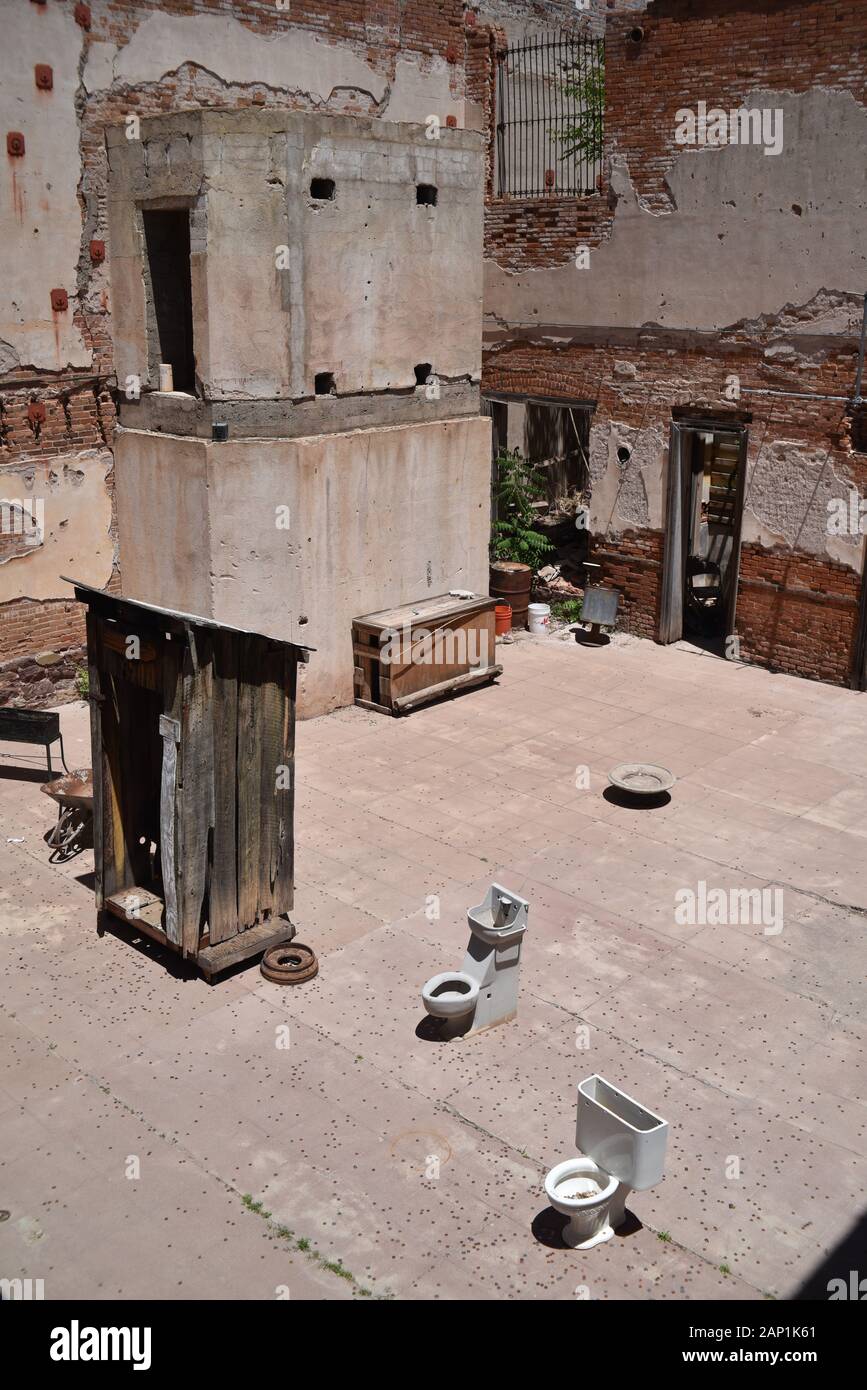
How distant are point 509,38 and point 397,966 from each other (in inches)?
628

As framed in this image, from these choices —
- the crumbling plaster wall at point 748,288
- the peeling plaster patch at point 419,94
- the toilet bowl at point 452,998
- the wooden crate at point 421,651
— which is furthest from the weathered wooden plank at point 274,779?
the peeling plaster patch at point 419,94

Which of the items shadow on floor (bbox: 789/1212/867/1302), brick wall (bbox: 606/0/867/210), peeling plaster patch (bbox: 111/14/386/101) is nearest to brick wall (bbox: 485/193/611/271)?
brick wall (bbox: 606/0/867/210)

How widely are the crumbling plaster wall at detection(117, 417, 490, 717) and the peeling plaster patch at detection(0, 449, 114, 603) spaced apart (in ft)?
0.84

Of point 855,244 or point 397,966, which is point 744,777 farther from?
point 855,244

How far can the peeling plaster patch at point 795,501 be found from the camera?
13.6m

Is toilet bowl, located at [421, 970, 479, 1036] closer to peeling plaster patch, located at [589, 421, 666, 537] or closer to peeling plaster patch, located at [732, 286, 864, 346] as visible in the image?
peeling plaster patch, located at [732, 286, 864, 346]

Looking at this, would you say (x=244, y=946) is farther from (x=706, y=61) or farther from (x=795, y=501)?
(x=706, y=61)

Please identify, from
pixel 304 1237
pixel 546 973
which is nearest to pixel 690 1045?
pixel 546 973

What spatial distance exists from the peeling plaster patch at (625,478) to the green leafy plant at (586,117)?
194 inches

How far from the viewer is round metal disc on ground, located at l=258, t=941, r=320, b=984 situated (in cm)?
835

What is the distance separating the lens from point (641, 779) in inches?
440

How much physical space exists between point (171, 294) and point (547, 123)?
7.61 meters

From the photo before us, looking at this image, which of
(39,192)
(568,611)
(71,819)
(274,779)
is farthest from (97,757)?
(568,611)

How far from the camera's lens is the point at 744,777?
11.7 m
